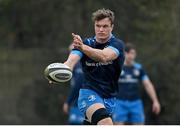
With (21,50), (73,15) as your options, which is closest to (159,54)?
(73,15)

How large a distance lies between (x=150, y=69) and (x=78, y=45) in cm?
1089

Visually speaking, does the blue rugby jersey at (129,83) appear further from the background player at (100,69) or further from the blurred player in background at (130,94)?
the background player at (100,69)

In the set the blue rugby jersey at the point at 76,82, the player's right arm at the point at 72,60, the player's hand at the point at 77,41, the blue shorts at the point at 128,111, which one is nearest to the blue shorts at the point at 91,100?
the player's right arm at the point at 72,60

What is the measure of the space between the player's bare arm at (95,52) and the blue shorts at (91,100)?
590mm

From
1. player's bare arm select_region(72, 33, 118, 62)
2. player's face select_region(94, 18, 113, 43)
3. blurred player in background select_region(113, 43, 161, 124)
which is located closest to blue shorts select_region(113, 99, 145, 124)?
blurred player in background select_region(113, 43, 161, 124)

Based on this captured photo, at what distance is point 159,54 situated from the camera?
19.6m

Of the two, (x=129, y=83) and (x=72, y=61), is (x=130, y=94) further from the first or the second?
(x=72, y=61)

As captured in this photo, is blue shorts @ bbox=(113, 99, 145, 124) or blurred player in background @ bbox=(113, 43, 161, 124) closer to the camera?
blurred player in background @ bbox=(113, 43, 161, 124)

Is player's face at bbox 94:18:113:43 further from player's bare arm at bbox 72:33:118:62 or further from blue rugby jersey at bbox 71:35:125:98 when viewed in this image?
player's bare arm at bbox 72:33:118:62

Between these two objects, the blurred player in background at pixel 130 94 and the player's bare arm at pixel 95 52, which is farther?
the blurred player in background at pixel 130 94

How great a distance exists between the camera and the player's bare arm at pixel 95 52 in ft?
27.2

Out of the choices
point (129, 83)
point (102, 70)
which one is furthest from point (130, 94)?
point (102, 70)

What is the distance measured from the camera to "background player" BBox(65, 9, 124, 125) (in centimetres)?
913

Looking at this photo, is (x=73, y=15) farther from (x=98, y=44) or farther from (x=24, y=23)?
(x=98, y=44)
